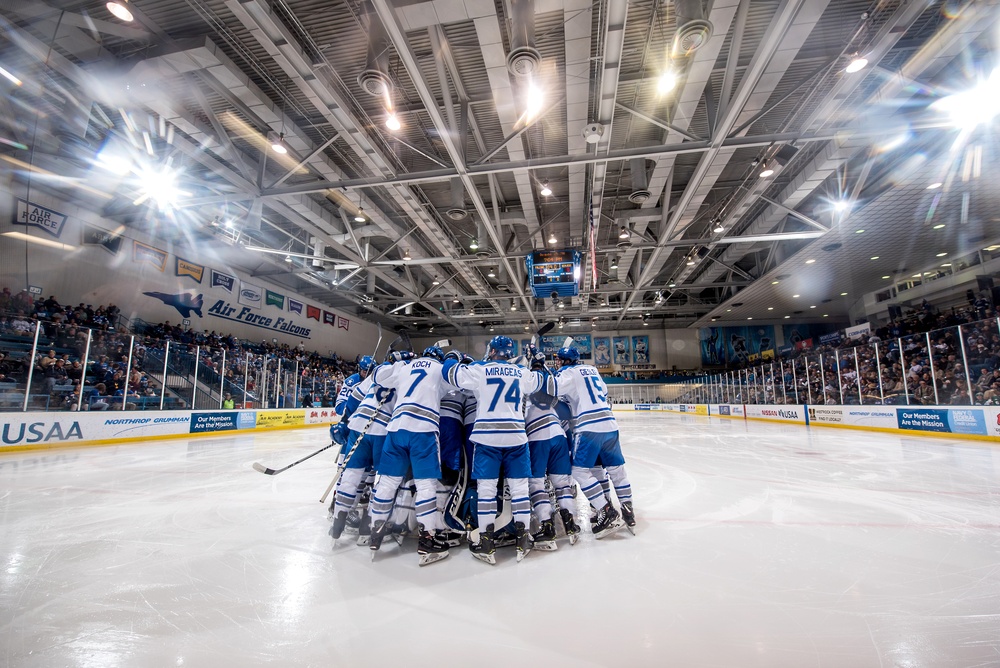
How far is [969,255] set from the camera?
16.5 m

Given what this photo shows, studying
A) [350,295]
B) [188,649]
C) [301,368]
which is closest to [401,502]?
[188,649]

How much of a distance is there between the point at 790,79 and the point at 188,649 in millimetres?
11970

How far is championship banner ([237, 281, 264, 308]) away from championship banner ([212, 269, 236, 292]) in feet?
1.73

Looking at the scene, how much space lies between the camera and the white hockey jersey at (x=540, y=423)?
3328 mm

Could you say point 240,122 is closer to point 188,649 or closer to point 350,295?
point 188,649

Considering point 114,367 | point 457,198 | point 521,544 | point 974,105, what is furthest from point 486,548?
point 974,105

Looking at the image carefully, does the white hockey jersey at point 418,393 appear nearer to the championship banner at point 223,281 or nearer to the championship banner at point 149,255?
the championship banner at point 149,255

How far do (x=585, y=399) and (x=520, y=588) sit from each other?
63.1 inches

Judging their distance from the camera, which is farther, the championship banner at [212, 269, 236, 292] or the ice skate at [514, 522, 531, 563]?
the championship banner at [212, 269, 236, 292]

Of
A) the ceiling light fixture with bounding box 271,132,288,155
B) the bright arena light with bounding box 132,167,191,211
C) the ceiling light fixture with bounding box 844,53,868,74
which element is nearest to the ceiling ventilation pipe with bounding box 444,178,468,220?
the ceiling light fixture with bounding box 271,132,288,155

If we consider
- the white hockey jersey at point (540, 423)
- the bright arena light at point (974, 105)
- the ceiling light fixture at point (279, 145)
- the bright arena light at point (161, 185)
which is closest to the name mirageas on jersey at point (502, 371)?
the white hockey jersey at point (540, 423)

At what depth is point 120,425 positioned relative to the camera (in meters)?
10.2

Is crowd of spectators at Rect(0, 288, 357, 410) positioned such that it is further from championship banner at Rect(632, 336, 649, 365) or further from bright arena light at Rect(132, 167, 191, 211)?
championship banner at Rect(632, 336, 649, 365)

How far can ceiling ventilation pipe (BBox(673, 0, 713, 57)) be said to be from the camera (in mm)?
5535
